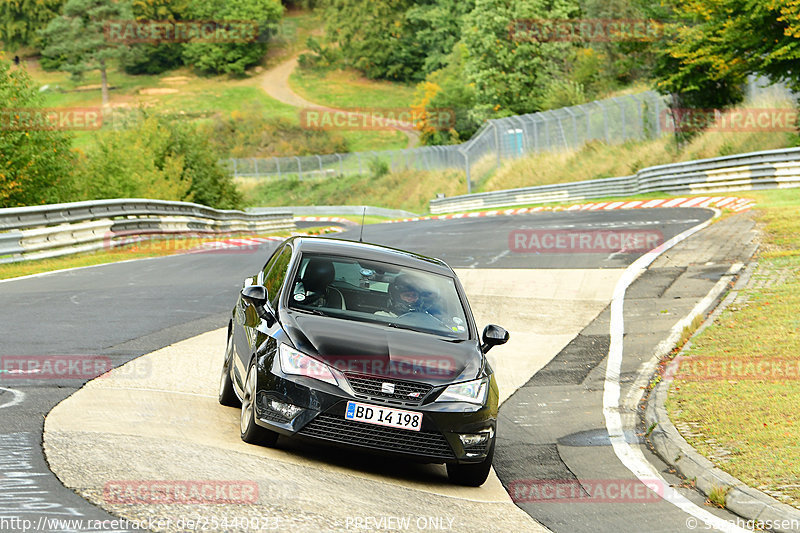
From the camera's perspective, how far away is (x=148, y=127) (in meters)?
37.5

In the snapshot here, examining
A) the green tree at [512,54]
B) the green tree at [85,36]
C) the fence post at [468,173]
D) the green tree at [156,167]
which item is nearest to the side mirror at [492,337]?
the green tree at [156,167]

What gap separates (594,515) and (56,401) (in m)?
4.61

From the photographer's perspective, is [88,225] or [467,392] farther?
[88,225]

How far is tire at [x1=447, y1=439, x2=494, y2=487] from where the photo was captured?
7.78 m

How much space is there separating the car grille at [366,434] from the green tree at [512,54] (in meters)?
70.0

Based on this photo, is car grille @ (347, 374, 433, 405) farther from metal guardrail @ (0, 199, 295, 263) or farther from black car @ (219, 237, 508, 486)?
metal guardrail @ (0, 199, 295, 263)

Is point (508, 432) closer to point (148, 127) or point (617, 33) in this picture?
point (148, 127)

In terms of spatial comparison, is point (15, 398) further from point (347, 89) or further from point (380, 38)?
point (380, 38)

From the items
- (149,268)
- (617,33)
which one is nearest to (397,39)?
(617,33)

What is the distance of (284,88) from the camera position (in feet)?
468

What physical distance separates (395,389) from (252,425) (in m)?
1.15

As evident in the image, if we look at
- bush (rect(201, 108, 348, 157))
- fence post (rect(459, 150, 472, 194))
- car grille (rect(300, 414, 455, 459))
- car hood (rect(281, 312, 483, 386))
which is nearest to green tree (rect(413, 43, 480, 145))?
bush (rect(201, 108, 348, 157))

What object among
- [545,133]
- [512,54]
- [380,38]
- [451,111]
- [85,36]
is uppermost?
[512,54]

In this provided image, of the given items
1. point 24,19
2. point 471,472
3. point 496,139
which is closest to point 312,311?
point 471,472
